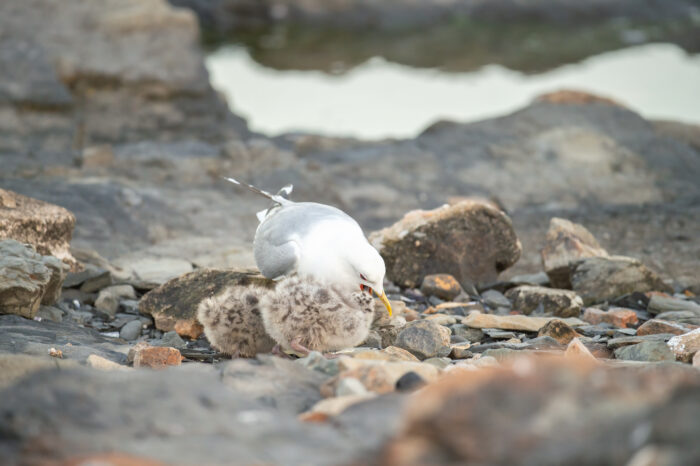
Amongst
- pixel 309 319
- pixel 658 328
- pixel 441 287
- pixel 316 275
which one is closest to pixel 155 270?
pixel 316 275

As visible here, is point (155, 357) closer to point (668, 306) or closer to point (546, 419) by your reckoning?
point (546, 419)

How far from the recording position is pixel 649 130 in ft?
28.5

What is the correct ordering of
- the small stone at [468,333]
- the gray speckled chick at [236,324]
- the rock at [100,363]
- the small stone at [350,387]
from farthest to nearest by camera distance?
1. the small stone at [468,333]
2. the gray speckled chick at [236,324]
3. the rock at [100,363]
4. the small stone at [350,387]

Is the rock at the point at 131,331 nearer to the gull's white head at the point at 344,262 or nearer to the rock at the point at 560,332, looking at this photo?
the gull's white head at the point at 344,262

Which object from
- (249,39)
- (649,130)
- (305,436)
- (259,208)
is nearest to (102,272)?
(259,208)

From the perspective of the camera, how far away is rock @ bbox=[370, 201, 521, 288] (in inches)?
215

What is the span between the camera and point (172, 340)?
13.9ft

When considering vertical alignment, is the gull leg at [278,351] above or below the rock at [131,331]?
above

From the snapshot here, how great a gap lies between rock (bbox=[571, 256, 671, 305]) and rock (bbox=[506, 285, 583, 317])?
290 millimetres

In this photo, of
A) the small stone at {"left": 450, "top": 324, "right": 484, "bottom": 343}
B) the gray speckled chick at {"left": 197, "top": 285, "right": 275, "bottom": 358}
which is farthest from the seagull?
the small stone at {"left": 450, "top": 324, "right": 484, "bottom": 343}

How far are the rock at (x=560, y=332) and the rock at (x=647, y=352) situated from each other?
1.05 ft

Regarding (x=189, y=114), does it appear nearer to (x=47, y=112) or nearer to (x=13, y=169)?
(x=47, y=112)

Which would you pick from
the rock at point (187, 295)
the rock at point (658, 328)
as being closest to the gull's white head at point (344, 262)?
the rock at point (187, 295)

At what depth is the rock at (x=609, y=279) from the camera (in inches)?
203
